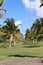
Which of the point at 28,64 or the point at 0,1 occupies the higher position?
the point at 0,1

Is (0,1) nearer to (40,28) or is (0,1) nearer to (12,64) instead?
(12,64)

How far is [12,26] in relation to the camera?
5572 centimetres

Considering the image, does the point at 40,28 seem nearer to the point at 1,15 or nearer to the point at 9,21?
the point at 9,21

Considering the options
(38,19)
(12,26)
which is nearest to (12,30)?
(12,26)

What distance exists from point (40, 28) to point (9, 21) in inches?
294

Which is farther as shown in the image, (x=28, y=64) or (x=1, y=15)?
(x=1, y=15)

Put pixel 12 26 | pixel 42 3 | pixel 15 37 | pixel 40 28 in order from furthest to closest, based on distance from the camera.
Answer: pixel 15 37 < pixel 12 26 < pixel 40 28 < pixel 42 3

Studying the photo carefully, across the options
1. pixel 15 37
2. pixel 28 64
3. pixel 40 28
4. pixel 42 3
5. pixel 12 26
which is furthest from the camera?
pixel 15 37

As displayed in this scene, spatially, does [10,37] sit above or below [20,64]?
above

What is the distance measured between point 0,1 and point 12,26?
33.1 metres

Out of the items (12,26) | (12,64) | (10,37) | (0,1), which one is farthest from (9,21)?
(12,64)

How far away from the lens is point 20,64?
1948 centimetres

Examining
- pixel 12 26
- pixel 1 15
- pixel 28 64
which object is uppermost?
pixel 12 26

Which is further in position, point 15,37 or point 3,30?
point 15,37
